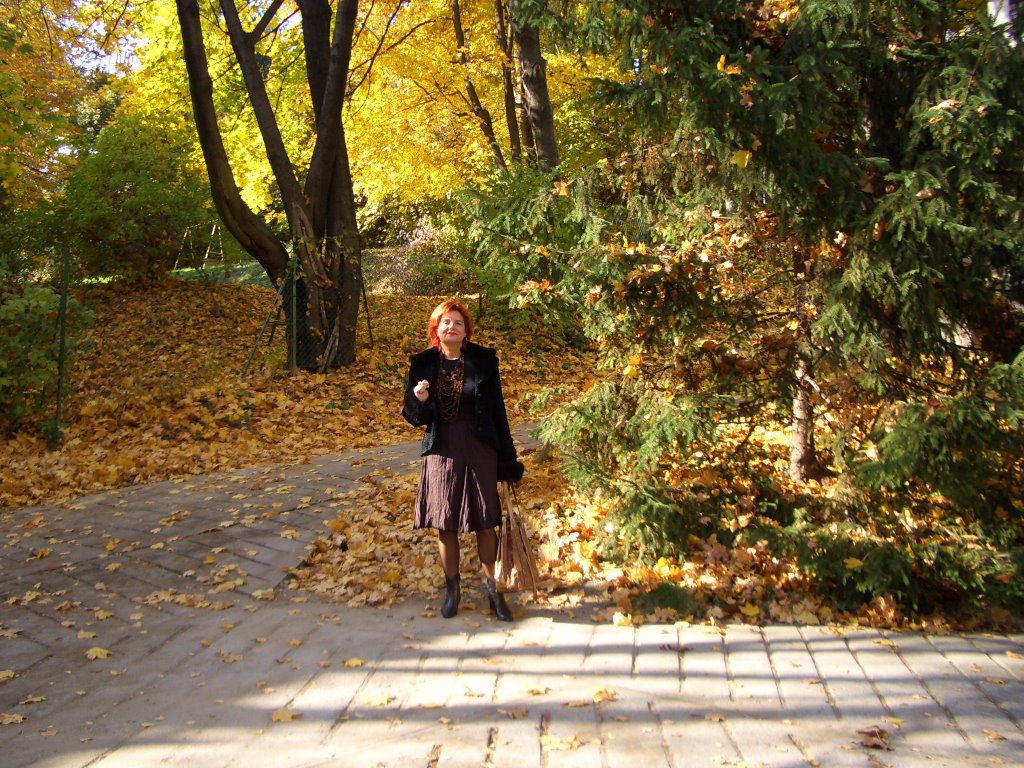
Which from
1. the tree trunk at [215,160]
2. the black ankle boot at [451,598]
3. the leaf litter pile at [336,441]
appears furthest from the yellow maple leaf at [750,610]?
the tree trunk at [215,160]

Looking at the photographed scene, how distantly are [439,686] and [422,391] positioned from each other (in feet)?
5.11

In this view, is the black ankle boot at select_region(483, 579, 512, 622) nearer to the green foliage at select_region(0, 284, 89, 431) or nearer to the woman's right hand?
the woman's right hand

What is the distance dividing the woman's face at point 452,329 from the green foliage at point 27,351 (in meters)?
6.61

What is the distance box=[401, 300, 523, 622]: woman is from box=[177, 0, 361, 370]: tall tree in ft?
26.2

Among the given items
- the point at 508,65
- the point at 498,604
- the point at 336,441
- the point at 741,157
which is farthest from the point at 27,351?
the point at 508,65

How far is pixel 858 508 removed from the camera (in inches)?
211

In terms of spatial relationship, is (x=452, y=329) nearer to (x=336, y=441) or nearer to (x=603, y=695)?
(x=603, y=695)

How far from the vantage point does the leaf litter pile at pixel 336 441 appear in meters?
5.37

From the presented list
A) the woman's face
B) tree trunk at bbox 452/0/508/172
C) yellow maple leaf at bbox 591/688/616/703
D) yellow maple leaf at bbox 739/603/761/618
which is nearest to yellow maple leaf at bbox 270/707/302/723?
yellow maple leaf at bbox 591/688/616/703

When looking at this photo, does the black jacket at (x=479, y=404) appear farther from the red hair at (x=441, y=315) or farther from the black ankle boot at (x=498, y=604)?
the black ankle boot at (x=498, y=604)

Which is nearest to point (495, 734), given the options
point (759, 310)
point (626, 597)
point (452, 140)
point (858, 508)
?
point (626, 597)

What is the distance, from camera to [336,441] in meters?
10.3

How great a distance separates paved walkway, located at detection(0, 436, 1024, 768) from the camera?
3461mm

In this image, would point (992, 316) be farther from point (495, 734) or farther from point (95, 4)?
point (95, 4)
